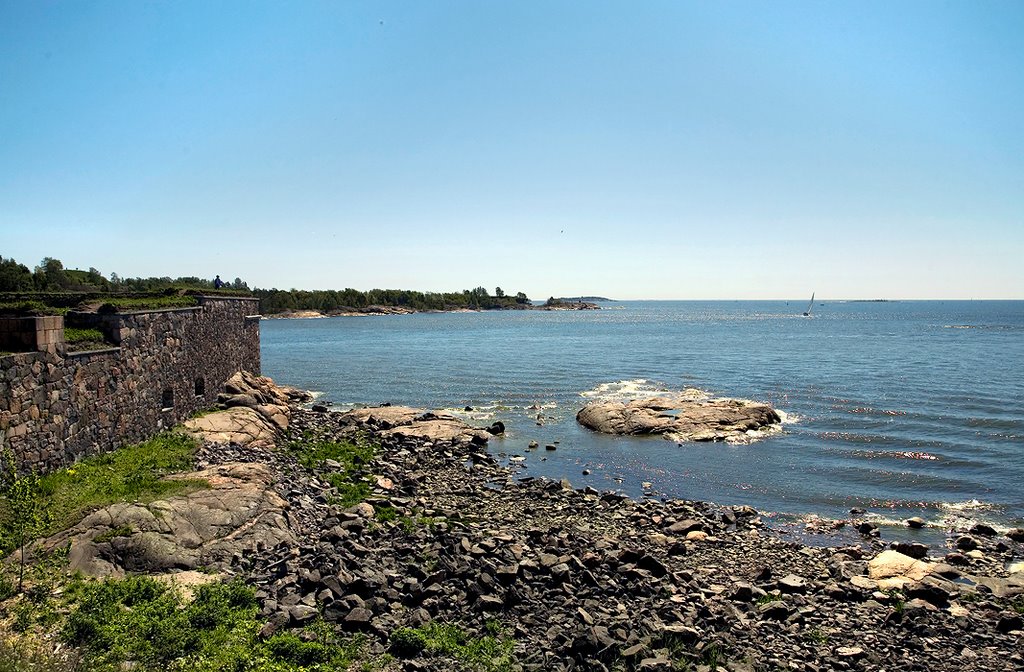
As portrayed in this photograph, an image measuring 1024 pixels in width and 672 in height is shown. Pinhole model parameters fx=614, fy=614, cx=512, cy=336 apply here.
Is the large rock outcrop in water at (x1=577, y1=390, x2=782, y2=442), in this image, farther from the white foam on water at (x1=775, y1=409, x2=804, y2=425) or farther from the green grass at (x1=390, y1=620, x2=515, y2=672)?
the green grass at (x1=390, y1=620, x2=515, y2=672)

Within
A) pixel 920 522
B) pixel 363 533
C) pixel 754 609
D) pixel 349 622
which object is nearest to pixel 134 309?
pixel 363 533

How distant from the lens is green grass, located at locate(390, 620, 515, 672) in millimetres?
11828

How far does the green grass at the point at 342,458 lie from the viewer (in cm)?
2273

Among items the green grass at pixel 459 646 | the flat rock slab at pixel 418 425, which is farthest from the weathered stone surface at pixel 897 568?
the flat rock slab at pixel 418 425

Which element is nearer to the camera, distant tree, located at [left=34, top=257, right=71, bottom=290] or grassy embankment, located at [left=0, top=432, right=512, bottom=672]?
grassy embankment, located at [left=0, top=432, right=512, bottom=672]

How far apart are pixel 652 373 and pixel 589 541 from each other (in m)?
46.1

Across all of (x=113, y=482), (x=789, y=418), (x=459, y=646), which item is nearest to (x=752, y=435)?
(x=789, y=418)

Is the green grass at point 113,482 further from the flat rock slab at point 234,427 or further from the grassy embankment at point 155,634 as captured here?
the flat rock slab at point 234,427

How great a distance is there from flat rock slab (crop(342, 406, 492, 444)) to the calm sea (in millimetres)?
2015

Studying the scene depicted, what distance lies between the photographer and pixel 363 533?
18.1 m

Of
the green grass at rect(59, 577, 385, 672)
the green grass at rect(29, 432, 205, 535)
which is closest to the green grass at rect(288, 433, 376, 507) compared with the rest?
the green grass at rect(29, 432, 205, 535)

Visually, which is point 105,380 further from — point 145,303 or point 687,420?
point 687,420

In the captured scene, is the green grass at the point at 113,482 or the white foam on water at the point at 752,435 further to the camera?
the white foam on water at the point at 752,435

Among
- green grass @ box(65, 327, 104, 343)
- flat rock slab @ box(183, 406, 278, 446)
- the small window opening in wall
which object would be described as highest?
green grass @ box(65, 327, 104, 343)
